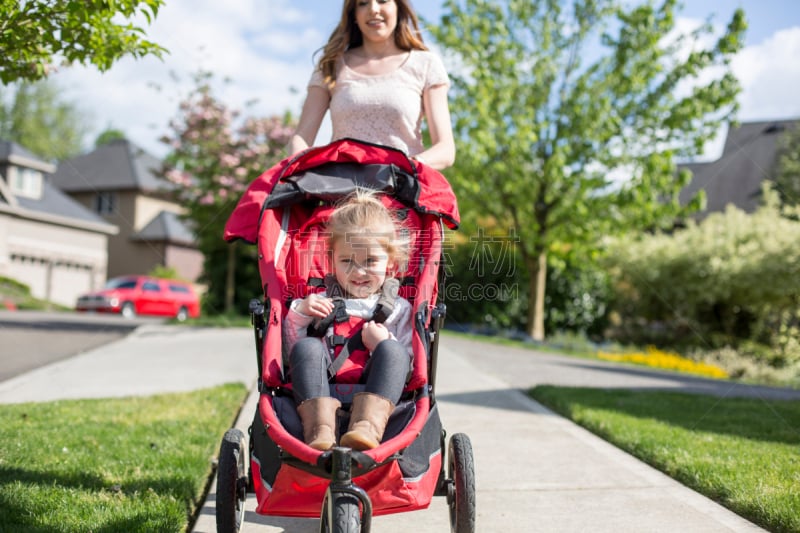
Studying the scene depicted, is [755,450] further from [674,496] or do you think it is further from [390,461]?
[390,461]

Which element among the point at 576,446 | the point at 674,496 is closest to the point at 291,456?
the point at 674,496

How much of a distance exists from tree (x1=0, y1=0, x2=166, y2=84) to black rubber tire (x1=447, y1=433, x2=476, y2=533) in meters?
2.71

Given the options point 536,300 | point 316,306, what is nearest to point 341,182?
point 316,306

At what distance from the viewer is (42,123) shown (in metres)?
45.2

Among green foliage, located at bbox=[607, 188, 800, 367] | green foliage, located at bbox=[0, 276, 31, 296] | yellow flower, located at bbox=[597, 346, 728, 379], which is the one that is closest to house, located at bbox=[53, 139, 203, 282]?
green foliage, located at bbox=[0, 276, 31, 296]

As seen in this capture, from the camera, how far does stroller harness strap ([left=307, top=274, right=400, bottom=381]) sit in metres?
2.77

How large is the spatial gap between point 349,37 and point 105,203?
128ft

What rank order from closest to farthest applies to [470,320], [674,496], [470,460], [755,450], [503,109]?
[470,460]
[674,496]
[755,450]
[503,109]
[470,320]

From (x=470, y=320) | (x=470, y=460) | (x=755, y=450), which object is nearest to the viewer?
(x=470, y=460)

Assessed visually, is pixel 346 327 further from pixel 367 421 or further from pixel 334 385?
pixel 367 421

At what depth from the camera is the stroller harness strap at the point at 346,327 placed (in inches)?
109

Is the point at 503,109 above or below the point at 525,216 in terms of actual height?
above

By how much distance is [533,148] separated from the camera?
49.2ft

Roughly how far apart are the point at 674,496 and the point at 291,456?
79.0 inches
